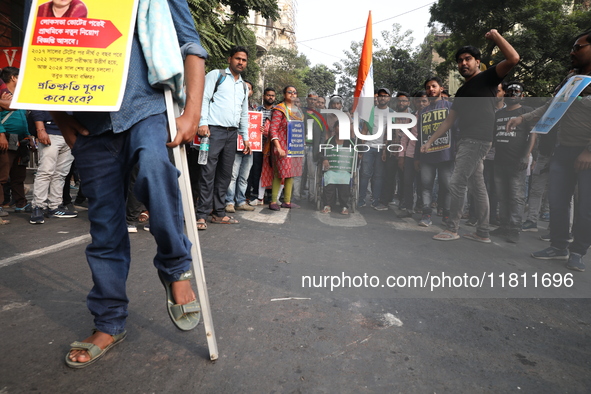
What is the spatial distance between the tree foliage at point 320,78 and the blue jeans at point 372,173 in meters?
54.9

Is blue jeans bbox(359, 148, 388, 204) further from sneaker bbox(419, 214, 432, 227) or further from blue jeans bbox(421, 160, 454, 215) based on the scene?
sneaker bbox(419, 214, 432, 227)

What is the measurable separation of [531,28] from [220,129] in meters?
18.1

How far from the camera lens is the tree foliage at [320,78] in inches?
2402

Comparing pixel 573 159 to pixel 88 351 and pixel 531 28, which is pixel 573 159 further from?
pixel 531 28

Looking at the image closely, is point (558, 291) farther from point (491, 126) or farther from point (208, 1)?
point (208, 1)

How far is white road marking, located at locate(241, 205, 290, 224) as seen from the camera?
5.50 metres

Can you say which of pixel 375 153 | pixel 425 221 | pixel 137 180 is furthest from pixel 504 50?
pixel 375 153

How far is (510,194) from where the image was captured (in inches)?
145

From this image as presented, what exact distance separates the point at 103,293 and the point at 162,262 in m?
0.40

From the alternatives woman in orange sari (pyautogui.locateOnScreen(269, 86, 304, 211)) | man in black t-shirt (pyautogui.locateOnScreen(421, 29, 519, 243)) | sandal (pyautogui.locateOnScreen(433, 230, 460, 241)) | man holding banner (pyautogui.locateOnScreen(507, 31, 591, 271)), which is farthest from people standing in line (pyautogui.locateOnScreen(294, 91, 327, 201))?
man holding banner (pyautogui.locateOnScreen(507, 31, 591, 271))

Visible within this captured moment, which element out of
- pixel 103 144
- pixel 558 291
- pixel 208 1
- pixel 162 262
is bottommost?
pixel 558 291

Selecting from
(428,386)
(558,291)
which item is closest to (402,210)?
(558,291)

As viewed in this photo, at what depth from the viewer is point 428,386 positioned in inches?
65.9

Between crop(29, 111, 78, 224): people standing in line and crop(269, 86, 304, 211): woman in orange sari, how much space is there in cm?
278
